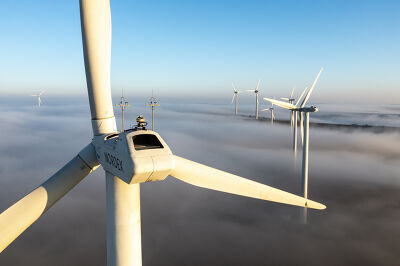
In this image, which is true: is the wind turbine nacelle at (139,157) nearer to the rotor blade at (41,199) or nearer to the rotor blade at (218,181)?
the rotor blade at (218,181)

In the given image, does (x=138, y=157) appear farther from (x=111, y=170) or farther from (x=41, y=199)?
(x=41, y=199)

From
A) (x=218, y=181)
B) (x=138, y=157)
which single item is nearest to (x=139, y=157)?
(x=138, y=157)

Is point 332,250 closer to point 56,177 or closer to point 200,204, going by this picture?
point 200,204

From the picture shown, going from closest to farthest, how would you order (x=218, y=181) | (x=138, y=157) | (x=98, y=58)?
(x=138, y=157) < (x=98, y=58) < (x=218, y=181)

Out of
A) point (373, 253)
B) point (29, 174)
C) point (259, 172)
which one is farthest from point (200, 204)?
point (29, 174)

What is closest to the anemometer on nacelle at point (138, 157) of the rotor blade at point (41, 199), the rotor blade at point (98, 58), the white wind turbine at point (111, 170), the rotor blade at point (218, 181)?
the white wind turbine at point (111, 170)

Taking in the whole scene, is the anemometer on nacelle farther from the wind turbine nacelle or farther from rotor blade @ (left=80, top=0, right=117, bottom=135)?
rotor blade @ (left=80, top=0, right=117, bottom=135)

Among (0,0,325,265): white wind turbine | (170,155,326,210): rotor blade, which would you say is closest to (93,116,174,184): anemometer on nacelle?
(0,0,325,265): white wind turbine
